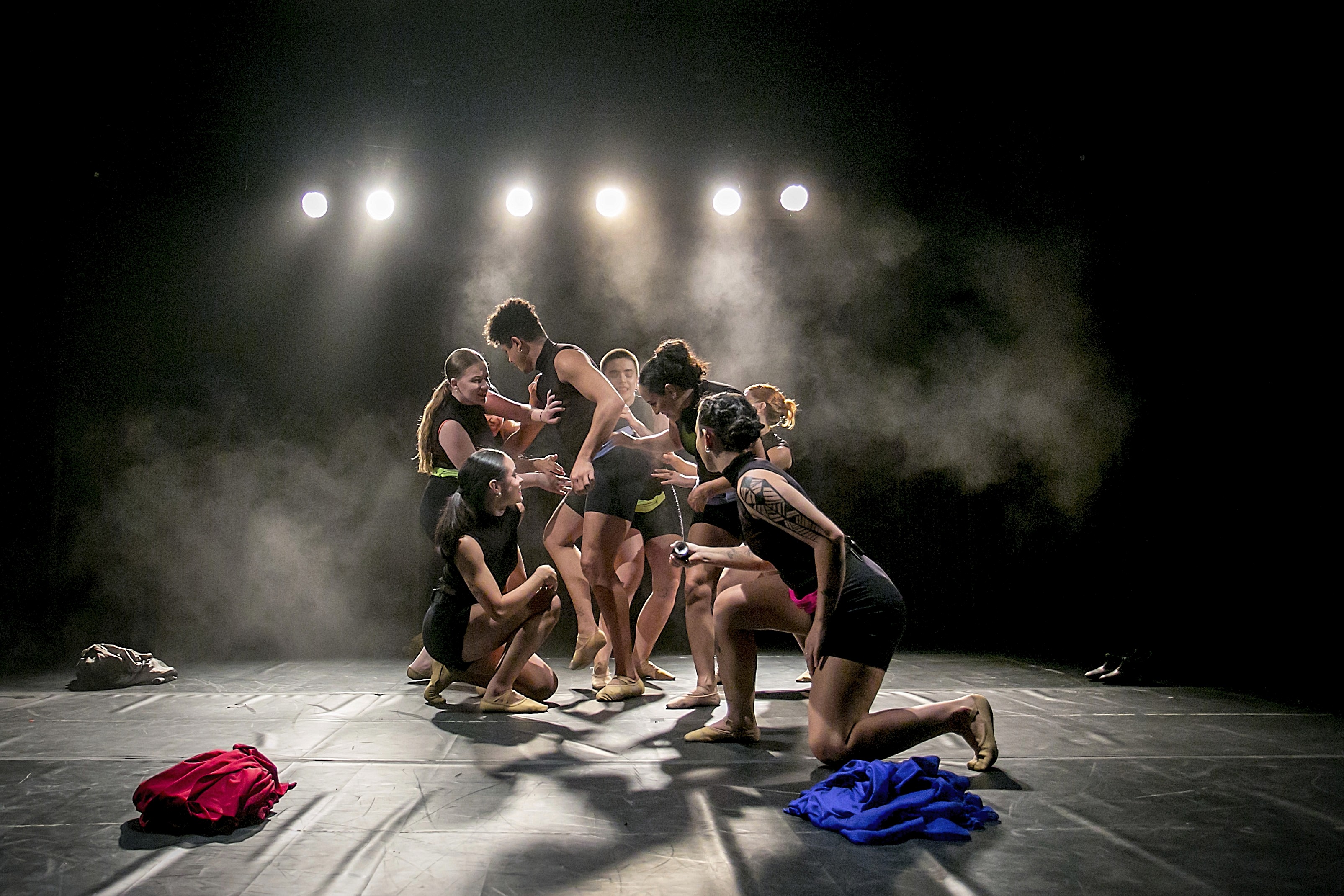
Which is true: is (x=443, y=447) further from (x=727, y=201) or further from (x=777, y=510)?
(x=727, y=201)

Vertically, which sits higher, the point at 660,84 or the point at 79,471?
the point at 660,84

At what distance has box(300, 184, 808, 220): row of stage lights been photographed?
20.5 feet

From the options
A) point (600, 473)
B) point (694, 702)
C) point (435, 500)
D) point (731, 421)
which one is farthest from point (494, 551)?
point (731, 421)

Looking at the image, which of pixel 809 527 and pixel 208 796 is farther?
pixel 809 527

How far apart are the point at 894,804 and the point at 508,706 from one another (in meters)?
1.93

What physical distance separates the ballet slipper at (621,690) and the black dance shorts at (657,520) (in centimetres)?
79

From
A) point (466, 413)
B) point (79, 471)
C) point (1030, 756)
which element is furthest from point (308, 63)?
point (1030, 756)

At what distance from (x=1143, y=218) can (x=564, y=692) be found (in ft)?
16.4

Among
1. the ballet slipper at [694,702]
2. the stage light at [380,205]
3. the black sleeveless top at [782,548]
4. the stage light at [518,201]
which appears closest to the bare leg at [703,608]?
the ballet slipper at [694,702]

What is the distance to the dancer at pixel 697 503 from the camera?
3576 millimetres

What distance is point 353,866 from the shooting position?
6.14ft

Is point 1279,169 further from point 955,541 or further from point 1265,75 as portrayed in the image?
point 955,541

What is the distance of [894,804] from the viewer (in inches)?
82.3

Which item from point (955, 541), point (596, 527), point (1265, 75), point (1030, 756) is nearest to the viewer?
point (1030, 756)
